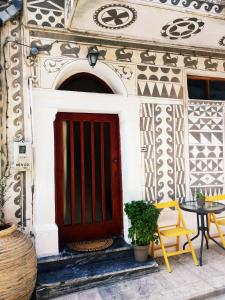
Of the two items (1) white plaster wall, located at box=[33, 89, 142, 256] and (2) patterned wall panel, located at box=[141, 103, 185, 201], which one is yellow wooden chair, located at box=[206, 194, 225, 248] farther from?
(1) white plaster wall, located at box=[33, 89, 142, 256]

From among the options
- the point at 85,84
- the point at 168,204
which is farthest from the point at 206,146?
the point at 85,84

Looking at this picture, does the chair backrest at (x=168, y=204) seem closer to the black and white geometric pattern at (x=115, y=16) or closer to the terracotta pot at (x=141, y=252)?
the terracotta pot at (x=141, y=252)

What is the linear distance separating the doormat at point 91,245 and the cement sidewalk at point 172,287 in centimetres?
68

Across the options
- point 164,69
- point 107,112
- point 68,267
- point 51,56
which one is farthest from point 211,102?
point 68,267

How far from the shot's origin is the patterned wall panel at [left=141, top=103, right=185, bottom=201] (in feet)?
16.0

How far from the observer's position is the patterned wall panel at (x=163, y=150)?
4863mm

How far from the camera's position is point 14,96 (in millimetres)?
4129

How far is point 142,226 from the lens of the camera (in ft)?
13.5

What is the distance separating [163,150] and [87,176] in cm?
143

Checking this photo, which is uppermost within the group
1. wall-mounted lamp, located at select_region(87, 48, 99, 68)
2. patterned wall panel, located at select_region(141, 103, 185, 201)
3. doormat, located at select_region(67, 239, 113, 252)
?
wall-mounted lamp, located at select_region(87, 48, 99, 68)

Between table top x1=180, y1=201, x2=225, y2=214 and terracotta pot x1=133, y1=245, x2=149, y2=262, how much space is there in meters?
0.94

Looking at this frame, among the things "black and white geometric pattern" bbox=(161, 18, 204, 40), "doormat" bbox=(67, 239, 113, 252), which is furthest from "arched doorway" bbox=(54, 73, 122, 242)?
"black and white geometric pattern" bbox=(161, 18, 204, 40)

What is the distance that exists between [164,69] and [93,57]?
1.48 meters

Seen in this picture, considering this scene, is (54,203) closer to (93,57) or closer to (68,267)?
(68,267)
